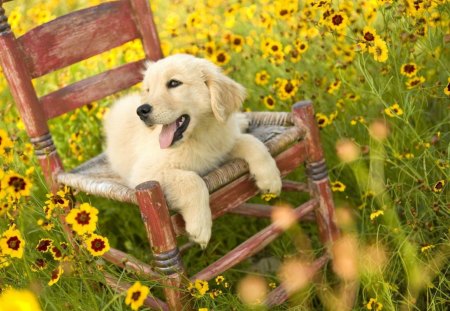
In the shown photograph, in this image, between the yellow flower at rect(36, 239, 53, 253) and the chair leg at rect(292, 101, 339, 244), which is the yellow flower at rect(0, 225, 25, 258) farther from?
the chair leg at rect(292, 101, 339, 244)

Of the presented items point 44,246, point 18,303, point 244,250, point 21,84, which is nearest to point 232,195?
point 244,250

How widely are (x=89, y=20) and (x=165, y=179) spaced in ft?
2.85

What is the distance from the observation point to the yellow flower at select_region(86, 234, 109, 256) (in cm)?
151

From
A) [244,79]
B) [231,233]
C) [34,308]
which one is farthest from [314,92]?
[34,308]

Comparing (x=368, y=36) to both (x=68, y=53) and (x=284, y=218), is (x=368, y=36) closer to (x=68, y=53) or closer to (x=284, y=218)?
(x=284, y=218)

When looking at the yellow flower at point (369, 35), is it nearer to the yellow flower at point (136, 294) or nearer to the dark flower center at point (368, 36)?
the dark flower center at point (368, 36)

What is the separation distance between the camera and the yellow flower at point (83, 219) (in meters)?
1.51

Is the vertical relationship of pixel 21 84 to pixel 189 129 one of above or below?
above

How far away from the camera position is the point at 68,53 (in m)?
2.36

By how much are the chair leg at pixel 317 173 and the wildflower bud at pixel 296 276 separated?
0.56ft

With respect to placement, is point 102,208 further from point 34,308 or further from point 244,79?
point 34,308

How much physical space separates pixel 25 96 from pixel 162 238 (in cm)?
85

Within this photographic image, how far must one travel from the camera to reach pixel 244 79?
3215mm

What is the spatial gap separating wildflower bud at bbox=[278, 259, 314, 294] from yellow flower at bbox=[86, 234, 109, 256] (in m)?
0.87
